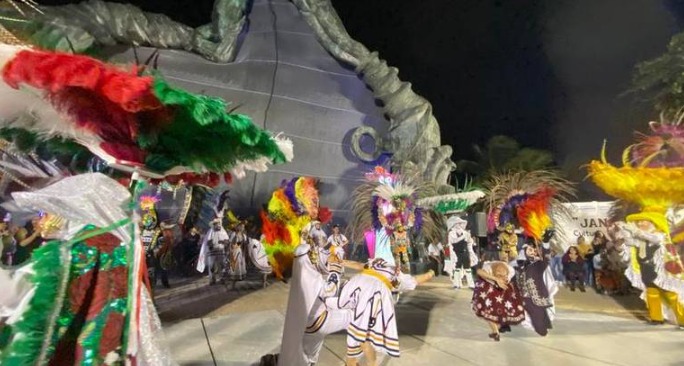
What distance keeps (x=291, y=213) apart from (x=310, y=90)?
9292 millimetres

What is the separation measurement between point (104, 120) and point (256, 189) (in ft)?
34.5

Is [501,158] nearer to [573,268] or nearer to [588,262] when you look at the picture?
[588,262]

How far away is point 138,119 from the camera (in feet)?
7.62

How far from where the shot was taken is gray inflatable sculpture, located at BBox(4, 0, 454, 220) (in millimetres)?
12719

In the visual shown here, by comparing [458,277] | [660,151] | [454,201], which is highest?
[660,151]

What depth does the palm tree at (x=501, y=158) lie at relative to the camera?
59.6 feet

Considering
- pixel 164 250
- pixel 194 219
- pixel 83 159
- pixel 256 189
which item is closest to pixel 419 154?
pixel 256 189

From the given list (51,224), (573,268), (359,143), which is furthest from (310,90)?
(51,224)

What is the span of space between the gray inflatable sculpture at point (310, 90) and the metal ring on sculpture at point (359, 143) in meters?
0.03

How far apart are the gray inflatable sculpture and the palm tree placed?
5617 mm

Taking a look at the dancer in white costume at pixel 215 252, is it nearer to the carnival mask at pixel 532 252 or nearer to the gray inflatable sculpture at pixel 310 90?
the gray inflatable sculpture at pixel 310 90

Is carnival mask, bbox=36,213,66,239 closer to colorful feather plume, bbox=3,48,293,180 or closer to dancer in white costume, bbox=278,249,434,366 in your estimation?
colorful feather plume, bbox=3,48,293,180

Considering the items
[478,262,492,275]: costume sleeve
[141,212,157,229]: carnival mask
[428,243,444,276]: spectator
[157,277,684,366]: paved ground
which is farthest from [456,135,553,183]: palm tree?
[141,212,157,229]: carnival mask

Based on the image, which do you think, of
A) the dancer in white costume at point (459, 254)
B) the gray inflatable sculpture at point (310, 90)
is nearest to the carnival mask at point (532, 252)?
the dancer in white costume at point (459, 254)
